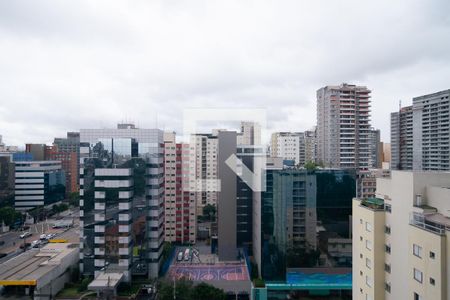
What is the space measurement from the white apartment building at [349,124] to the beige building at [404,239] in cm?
868

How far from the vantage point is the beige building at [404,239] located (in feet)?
6.96

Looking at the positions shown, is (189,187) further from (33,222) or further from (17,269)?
(33,222)

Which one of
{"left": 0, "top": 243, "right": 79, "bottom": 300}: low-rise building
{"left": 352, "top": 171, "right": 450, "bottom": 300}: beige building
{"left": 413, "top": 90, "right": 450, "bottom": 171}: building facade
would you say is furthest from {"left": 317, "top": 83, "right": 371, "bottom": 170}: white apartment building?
{"left": 0, "top": 243, "right": 79, "bottom": 300}: low-rise building

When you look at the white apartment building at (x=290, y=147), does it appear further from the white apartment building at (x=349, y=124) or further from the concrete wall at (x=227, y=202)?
the concrete wall at (x=227, y=202)

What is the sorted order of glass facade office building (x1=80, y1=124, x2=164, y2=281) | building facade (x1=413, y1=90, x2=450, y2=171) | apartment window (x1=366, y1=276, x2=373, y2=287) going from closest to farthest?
apartment window (x1=366, y1=276, x2=373, y2=287)
glass facade office building (x1=80, y1=124, x2=164, y2=281)
building facade (x1=413, y1=90, x2=450, y2=171)

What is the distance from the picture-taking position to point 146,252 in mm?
6742

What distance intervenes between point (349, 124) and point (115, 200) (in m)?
9.34

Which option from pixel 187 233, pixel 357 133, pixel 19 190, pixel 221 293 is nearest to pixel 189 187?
pixel 187 233

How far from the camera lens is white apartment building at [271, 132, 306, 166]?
17375 millimetres

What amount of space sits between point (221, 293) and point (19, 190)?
12.6m

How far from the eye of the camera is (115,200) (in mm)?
6293

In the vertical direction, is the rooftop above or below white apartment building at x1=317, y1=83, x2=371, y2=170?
below

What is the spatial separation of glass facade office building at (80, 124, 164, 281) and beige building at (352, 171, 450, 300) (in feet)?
15.3

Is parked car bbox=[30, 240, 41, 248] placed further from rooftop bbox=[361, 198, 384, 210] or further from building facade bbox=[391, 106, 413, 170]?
building facade bbox=[391, 106, 413, 170]
